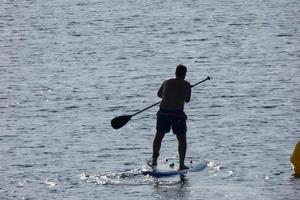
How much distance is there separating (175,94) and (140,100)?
962 centimetres

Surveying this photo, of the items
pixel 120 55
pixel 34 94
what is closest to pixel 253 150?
pixel 34 94

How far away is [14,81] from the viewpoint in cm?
3809

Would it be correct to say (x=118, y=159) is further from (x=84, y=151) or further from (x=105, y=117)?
(x=105, y=117)

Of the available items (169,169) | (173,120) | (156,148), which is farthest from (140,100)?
(169,169)

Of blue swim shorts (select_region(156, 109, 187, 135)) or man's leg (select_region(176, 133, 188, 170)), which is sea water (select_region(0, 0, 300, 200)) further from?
blue swim shorts (select_region(156, 109, 187, 135))

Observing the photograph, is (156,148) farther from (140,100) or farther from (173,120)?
(140,100)

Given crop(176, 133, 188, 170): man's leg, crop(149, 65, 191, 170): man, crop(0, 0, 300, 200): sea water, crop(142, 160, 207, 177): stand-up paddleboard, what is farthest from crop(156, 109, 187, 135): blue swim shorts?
crop(0, 0, 300, 200): sea water

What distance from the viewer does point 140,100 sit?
111 feet

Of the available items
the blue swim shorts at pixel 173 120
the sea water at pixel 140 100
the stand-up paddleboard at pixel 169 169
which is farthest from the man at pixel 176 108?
the sea water at pixel 140 100

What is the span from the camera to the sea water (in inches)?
923

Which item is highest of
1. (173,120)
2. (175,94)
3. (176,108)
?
(175,94)

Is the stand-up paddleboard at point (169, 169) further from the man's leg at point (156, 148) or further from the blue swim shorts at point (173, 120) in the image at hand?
the blue swim shorts at point (173, 120)

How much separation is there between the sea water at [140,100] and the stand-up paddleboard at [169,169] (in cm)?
15

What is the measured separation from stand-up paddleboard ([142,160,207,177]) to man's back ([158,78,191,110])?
3.21 feet
